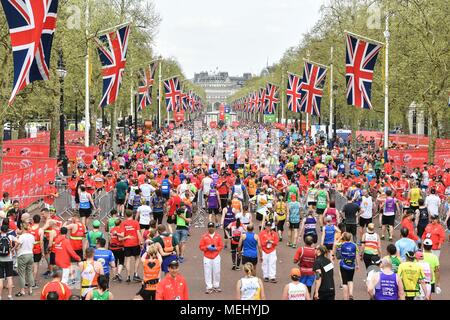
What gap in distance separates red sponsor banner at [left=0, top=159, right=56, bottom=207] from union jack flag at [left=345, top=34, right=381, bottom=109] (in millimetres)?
14117

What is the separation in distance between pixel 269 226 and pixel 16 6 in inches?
371

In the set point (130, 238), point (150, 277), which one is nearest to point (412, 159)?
point (130, 238)

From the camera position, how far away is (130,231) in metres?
12.9

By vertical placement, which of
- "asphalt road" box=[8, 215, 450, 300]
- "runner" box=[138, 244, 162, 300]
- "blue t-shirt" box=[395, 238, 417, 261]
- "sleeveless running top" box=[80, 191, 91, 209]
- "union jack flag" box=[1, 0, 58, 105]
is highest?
"union jack flag" box=[1, 0, 58, 105]

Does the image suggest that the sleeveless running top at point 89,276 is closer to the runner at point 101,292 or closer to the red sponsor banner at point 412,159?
the runner at point 101,292

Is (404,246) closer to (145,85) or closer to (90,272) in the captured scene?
(90,272)

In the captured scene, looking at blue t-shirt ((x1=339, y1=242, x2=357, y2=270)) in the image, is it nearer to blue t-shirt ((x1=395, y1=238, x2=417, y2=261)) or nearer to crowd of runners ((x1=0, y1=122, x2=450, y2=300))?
crowd of runners ((x1=0, y1=122, x2=450, y2=300))

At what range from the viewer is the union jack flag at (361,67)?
92.3 ft

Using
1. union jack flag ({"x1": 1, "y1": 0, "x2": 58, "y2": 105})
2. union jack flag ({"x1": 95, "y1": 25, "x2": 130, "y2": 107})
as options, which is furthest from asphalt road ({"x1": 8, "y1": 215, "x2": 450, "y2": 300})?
union jack flag ({"x1": 95, "y1": 25, "x2": 130, "y2": 107})

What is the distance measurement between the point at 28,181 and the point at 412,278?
48.9ft

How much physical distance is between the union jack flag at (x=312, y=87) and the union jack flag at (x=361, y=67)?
1181cm

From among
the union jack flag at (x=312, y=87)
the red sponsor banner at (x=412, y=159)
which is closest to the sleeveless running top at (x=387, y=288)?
the red sponsor banner at (x=412, y=159)

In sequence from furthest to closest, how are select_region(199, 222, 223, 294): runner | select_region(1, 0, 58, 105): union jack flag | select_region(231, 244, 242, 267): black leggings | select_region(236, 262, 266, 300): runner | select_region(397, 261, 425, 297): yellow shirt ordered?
select_region(1, 0, 58, 105): union jack flag, select_region(231, 244, 242, 267): black leggings, select_region(199, 222, 223, 294): runner, select_region(397, 261, 425, 297): yellow shirt, select_region(236, 262, 266, 300): runner

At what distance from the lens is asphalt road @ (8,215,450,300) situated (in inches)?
475
